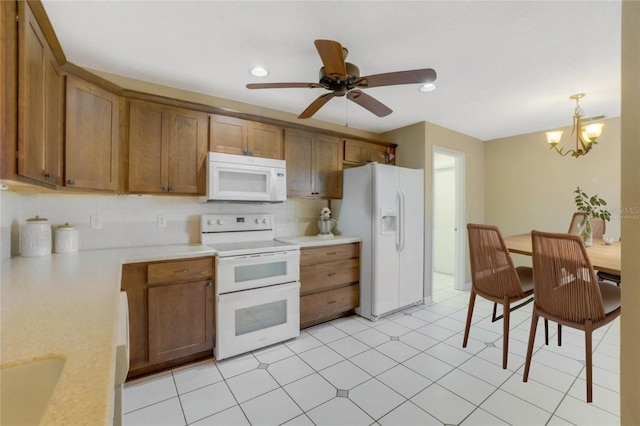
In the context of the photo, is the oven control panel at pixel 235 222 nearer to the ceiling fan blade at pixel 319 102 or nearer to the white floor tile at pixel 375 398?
the ceiling fan blade at pixel 319 102

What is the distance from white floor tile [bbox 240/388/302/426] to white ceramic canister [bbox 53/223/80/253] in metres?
1.73

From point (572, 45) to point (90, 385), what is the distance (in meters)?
3.01

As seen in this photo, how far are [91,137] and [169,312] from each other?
1.41 meters

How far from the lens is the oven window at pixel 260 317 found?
2387 millimetres

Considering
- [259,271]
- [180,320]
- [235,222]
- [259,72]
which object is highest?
[259,72]

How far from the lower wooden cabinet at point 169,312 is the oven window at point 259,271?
23 cm

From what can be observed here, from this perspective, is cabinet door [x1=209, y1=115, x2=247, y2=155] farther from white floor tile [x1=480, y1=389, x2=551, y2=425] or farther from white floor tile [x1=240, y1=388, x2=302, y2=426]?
white floor tile [x1=480, y1=389, x2=551, y2=425]

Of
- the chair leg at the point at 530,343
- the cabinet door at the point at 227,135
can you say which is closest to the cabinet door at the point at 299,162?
the cabinet door at the point at 227,135

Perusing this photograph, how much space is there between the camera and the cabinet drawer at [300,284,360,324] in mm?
2818

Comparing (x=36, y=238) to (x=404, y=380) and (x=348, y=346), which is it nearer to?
(x=348, y=346)

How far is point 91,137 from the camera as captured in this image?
199 centimetres

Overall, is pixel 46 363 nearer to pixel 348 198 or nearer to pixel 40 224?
pixel 40 224

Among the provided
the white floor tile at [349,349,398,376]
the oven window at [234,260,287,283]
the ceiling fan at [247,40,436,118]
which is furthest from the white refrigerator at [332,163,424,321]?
the ceiling fan at [247,40,436,118]

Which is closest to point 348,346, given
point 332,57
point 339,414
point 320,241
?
point 339,414
